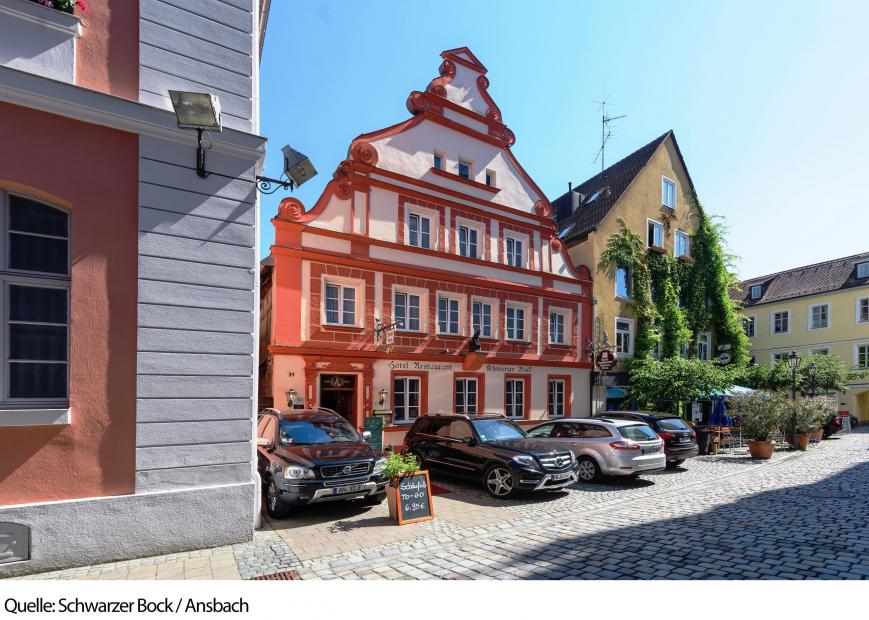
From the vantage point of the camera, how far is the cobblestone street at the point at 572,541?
5.55 meters

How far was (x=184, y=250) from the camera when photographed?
6473 mm

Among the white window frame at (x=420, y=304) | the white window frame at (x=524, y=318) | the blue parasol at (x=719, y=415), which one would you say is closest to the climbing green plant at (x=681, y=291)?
the blue parasol at (x=719, y=415)

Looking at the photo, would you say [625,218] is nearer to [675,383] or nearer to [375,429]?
[675,383]

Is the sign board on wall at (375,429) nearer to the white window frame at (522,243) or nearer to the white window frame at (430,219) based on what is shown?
the white window frame at (430,219)

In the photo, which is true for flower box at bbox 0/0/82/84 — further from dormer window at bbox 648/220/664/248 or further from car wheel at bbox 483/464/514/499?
dormer window at bbox 648/220/664/248

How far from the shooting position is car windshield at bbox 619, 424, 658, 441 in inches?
447

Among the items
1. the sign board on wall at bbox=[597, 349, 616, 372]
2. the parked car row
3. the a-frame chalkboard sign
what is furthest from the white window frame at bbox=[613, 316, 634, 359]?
the a-frame chalkboard sign

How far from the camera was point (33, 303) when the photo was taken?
5801mm

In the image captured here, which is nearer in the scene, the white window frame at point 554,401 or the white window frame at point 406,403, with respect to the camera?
the white window frame at point 406,403

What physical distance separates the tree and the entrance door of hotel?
12.0 metres

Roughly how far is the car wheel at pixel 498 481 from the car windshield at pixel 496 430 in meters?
0.78

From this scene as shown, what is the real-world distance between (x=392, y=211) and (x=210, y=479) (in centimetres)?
1087
